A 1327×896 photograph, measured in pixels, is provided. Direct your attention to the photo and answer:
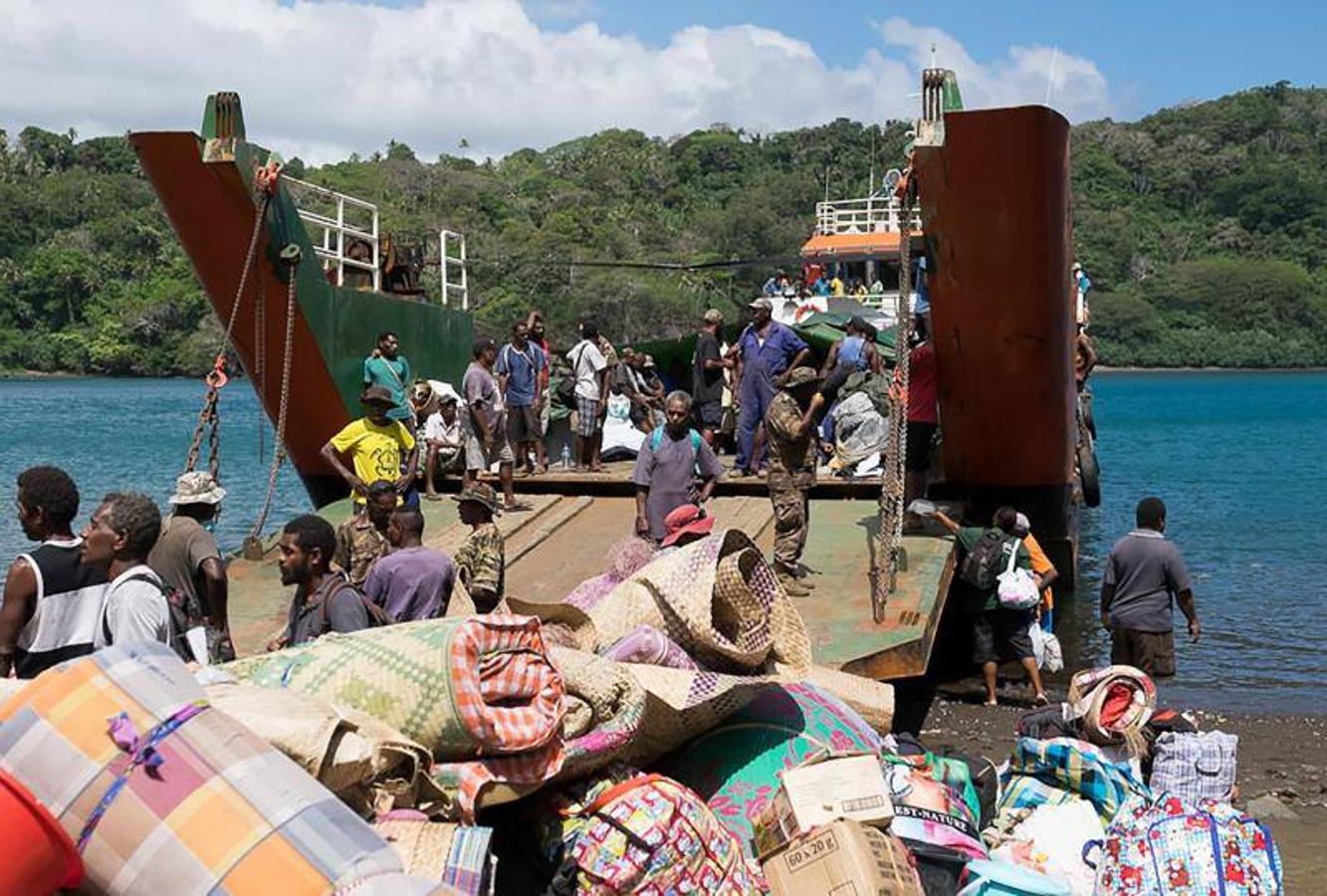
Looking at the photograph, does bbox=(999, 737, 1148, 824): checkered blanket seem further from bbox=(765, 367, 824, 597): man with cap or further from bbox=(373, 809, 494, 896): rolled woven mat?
bbox=(765, 367, 824, 597): man with cap

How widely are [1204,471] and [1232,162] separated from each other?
8379 cm

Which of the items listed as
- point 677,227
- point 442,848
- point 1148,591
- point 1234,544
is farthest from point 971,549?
point 677,227

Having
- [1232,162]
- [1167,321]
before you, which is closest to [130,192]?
[1167,321]

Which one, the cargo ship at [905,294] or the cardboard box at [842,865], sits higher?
the cargo ship at [905,294]

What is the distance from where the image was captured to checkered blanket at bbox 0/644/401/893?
3.34 meters

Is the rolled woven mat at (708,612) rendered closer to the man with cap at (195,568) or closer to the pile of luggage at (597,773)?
the pile of luggage at (597,773)

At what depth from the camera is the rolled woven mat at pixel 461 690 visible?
4.39 meters

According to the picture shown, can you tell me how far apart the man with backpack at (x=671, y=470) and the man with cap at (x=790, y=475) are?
37 cm

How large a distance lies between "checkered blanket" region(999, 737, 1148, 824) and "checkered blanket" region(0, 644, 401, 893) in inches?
108

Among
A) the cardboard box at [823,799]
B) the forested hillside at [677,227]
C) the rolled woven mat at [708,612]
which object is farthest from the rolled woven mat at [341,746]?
the forested hillside at [677,227]

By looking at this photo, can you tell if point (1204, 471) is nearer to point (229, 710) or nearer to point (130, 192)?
point (229, 710)

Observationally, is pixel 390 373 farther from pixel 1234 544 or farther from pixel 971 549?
pixel 1234 544

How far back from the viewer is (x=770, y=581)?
18.7 feet

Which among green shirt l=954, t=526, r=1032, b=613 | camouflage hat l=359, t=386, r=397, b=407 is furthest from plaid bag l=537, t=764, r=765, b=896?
green shirt l=954, t=526, r=1032, b=613
